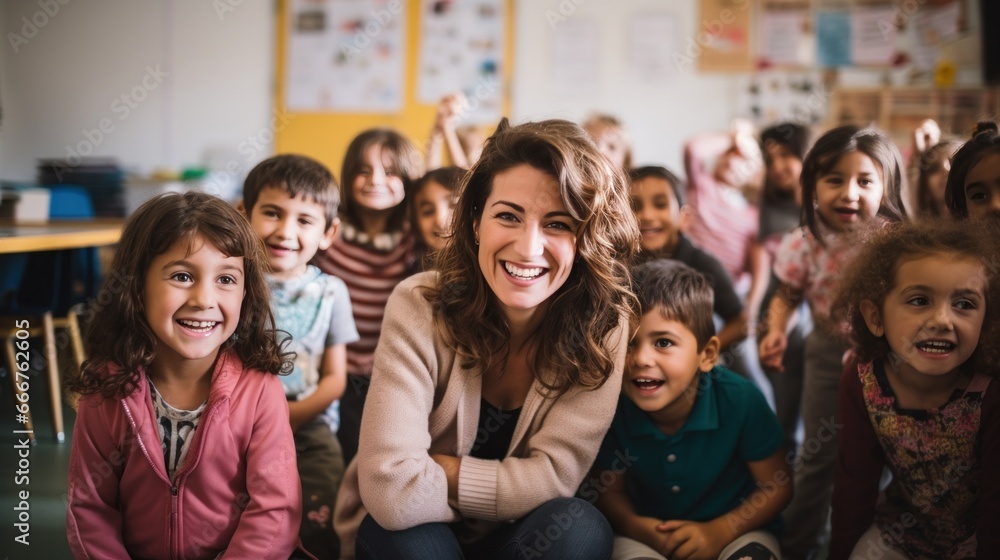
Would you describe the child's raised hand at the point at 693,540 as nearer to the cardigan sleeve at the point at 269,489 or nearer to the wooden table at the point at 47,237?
the cardigan sleeve at the point at 269,489

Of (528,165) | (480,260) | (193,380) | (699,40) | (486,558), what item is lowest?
(486,558)

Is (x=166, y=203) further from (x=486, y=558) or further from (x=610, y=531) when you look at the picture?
(x=610, y=531)

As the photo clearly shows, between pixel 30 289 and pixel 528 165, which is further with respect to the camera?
pixel 30 289

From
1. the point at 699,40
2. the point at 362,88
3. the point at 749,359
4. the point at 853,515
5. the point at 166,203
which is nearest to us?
the point at 166,203

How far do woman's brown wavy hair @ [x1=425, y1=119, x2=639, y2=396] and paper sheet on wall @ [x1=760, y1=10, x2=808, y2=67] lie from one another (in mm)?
4198

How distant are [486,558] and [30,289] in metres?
2.07

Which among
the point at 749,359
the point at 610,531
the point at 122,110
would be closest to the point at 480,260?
the point at 610,531

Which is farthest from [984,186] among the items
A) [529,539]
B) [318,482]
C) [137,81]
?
[137,81]

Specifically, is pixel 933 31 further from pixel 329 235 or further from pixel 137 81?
pixel 137 81

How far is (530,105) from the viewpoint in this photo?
17.7ft

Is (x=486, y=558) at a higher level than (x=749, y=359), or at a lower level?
lower

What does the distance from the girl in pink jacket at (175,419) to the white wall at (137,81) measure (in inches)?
178

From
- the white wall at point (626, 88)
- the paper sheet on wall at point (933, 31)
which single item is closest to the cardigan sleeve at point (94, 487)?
the white wall at point (626, 88)

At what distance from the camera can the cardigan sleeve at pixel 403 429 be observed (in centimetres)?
129
